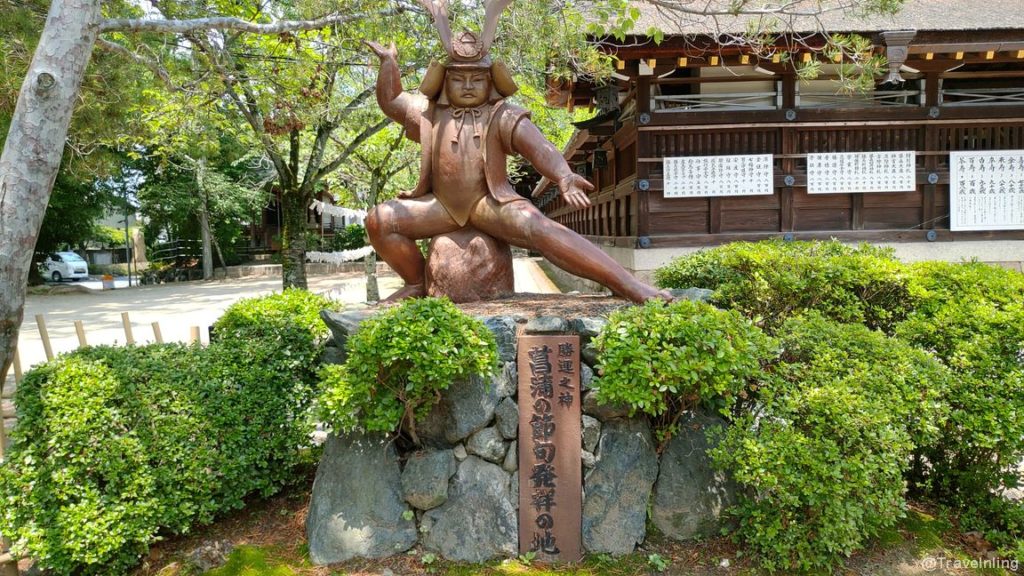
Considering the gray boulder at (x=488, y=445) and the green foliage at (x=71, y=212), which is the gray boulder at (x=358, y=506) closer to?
the gray boulder at (x=488, y=445)

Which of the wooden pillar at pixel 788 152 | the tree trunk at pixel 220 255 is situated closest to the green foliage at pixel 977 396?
the wooden pillar at pixel 788 152

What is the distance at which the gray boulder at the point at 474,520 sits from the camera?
3.50 meters

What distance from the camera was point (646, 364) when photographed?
3232 millimetres

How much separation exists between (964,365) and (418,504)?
329cm

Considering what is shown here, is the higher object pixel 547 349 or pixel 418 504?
pixel 547 349

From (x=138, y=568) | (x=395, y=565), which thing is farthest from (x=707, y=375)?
(x=138, y=568)

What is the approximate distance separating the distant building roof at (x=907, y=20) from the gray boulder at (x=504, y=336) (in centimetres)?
531

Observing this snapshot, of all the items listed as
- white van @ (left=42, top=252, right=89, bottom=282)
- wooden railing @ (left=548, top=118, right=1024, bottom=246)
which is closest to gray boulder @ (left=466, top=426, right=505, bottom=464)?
wooden railing @ (left=548, top=118, right=1024, bottom=246)

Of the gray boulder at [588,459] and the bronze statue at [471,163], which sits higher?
the bronze statue at [471,163]

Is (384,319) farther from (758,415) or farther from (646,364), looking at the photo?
(758,415)

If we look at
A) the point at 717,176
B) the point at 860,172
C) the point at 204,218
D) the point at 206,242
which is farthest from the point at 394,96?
the point at 206,242

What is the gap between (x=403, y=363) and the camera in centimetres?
332

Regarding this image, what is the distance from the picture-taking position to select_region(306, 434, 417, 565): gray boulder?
3496 millimetres

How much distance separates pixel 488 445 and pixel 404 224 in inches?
66.0
